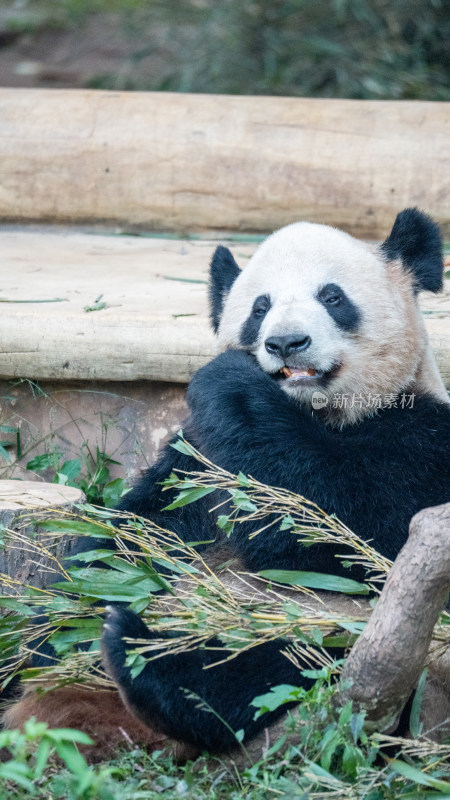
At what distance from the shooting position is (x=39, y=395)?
4242mm

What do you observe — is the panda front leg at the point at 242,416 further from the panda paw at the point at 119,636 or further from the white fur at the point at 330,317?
the panda paw at the point at 119,636

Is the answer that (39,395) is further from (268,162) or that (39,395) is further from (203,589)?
(268,162)

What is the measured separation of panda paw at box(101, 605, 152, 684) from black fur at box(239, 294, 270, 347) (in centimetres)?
111

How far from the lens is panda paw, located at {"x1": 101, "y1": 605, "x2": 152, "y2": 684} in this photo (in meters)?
2.49

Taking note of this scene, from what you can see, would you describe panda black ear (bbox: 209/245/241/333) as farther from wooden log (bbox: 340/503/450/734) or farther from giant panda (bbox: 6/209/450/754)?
wooden log (bbox: 340/503/450/734)

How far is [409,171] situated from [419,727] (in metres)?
3.83

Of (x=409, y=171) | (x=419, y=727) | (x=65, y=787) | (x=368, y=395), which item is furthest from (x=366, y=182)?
(x=65, y=787)

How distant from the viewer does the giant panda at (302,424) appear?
260cm

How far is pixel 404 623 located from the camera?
2152 millimetres

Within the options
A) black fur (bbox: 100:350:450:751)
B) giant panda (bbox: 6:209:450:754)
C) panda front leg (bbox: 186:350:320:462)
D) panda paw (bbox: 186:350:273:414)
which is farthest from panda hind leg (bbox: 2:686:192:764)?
panda paw (bbox: 186:350:273:414)

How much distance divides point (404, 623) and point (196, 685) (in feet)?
2.27

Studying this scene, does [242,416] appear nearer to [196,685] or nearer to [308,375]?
[308,375]

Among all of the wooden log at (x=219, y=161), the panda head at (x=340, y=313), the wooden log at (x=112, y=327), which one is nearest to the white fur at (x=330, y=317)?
the panda head at (x=340, y=313)

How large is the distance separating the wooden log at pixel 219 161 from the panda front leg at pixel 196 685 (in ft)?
12.0
